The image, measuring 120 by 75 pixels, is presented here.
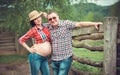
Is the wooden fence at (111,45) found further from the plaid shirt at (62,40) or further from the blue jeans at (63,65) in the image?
the blue jeans at (63,65)

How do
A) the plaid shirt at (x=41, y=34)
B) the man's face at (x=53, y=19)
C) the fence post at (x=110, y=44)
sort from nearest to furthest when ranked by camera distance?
the man's face at (x=53, y=19), the plaid shirt at (x=41, y=34), the fence post at (x=110, y=44)

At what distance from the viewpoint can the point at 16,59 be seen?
1277 centimetres

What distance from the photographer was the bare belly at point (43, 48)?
550 cm

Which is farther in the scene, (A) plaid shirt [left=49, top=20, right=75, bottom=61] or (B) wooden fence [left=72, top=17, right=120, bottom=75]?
(B) wooden fence [left=72, top=17, right=120, bottom=75]

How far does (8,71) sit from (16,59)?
2323mm

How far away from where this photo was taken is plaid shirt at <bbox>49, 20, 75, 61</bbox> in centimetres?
523

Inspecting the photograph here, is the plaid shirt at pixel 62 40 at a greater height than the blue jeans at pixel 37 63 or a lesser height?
greater

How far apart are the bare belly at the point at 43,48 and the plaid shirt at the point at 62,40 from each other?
211 millimetres

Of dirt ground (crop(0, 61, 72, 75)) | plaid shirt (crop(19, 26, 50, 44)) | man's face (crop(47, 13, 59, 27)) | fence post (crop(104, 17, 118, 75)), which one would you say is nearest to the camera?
man's face (crop(47, 13, 59, 27))

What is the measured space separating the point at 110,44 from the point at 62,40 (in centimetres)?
122

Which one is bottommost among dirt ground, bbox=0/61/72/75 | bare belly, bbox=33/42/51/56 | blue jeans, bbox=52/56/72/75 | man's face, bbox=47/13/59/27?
dirt ground, bbox=0/61/72/75

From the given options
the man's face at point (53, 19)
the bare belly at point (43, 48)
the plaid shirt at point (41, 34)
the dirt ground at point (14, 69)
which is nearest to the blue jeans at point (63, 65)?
the bare belly at point (43, 48)

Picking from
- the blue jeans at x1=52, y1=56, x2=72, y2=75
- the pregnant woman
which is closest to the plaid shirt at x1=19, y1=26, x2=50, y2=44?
the pregnant woman

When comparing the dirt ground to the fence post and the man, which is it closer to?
the fence post
